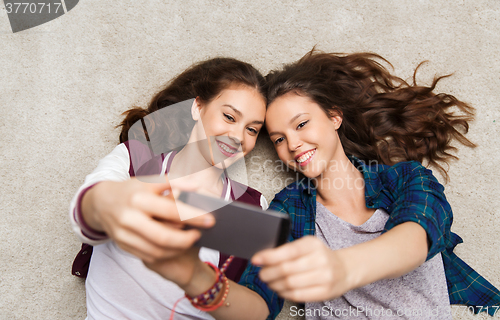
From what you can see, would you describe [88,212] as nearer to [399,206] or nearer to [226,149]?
[226,149]

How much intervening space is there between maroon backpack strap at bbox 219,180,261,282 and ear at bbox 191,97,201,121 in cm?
32

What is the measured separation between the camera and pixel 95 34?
1.36 metres

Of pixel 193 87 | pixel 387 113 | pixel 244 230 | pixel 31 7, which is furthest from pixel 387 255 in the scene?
pixel 31 7

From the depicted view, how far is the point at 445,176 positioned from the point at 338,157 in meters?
0.54

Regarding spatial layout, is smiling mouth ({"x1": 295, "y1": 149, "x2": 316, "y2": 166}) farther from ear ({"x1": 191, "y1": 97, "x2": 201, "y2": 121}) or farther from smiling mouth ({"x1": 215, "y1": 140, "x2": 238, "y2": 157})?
ear ({"x1": 191, "y1": 97, "x2": 201, "y2": 121})

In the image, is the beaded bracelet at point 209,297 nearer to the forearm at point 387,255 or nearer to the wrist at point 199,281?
the wrist at point 199,281

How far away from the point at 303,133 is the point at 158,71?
0.75 metres

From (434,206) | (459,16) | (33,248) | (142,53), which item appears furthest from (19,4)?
(459,16)

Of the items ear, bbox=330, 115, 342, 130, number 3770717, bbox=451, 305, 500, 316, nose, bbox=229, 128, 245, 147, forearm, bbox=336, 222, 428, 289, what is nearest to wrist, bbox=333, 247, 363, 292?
forearm, bbox=336, 222, 428, 289

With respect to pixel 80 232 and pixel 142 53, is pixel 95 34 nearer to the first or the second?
pixel 142 53

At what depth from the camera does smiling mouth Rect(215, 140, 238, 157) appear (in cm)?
111

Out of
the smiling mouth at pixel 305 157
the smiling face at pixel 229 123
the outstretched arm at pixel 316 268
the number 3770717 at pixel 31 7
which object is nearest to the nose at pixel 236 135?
the smiling face at pixel 229 123

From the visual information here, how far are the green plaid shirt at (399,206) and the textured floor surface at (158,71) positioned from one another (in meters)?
0.14

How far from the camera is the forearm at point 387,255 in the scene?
604 mm
